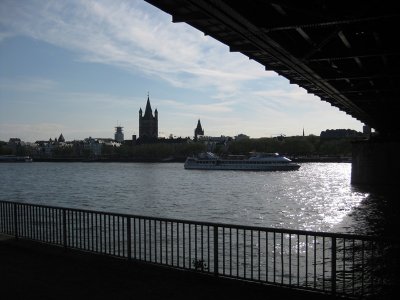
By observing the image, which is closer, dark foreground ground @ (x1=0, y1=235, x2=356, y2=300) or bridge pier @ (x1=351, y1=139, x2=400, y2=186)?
dark foreground ground @ (x1=0, y1=235, x2=356, y2=300)

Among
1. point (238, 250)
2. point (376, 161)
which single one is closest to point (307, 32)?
point (238, 250)

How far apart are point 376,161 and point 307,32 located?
40660 millimetres

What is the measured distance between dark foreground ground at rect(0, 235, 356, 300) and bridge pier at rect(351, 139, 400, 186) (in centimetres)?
4497

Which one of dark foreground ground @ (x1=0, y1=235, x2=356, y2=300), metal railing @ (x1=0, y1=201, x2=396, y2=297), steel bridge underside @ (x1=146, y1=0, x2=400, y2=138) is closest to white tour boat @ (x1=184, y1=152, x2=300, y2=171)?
steel bridge underside @ (x1=146, y1=0, x2=400, y2=138)

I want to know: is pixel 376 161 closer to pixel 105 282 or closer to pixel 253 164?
pixel 105 282

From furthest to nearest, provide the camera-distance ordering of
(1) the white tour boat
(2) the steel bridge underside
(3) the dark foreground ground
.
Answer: (1) the white tour boat < (2) the steel bridge underside < (3) the dark foreground ground

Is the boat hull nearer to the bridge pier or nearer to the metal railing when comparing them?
the bridge pier

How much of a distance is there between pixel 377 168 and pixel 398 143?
376cm

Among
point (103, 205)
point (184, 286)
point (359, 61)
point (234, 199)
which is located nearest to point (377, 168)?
point (234, 199)

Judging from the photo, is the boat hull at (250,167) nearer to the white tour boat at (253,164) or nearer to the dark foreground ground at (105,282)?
the white tour boat at (253,164)

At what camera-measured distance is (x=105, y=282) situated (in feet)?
29.5

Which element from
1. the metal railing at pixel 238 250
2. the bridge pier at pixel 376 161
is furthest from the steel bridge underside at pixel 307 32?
the bridge pier at pixel 376 161

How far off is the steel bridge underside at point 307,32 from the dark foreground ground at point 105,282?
5415 mm

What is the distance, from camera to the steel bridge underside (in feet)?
38.3
